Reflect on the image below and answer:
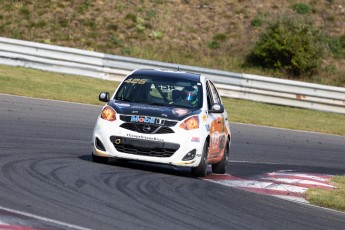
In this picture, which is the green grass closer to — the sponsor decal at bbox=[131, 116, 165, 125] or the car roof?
the sponsor decal at bbox=[131, 116, 165, 125]

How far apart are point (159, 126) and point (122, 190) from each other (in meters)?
2.58

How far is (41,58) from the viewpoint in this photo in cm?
2947

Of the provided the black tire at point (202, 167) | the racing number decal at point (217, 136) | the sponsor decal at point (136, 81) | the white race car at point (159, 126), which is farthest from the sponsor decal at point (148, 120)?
the sponsor decal at point (136, 81)

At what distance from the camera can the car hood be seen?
13.5 metres

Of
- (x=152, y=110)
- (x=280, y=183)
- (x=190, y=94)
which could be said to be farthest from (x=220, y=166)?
(x=152, y=110)

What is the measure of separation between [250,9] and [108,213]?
95.8ft

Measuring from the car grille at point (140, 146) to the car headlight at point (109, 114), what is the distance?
0.32m

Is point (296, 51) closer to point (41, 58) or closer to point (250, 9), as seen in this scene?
point (250, 9)

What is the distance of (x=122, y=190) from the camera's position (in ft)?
35.7

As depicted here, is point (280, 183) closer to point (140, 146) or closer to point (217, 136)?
point (217, 136)

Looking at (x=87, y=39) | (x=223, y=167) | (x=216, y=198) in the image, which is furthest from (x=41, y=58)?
(x=216, y=198)

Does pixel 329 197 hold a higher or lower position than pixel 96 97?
higher

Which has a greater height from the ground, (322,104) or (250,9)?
(250,9)

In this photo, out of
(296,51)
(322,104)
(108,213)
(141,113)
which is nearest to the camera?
(108,213)
